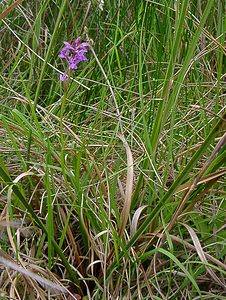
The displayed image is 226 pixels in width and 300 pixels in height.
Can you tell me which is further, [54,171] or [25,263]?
[54,171]

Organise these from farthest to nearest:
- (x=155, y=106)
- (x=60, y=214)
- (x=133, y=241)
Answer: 1. (x=155, y=106)
2. (x=60, y=214)
3. (x=133, y=241)

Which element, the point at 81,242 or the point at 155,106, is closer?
the point at 81,242

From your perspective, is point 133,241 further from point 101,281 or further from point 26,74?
point 26,74

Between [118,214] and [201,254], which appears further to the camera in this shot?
[118,214]

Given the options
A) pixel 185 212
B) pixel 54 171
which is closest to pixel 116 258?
pixel 185 212

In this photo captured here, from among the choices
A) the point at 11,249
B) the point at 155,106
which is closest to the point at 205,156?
the point at 155,106

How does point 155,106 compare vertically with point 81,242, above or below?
above

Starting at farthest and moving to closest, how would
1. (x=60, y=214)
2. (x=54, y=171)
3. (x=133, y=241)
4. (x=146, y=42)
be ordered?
(x=146, y=42), (x=54, y=171), (x=60, y=214), (x=133, y=241)

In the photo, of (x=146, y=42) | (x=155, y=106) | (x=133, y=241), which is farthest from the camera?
(x=146, y=42)

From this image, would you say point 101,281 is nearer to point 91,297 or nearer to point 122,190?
point 91,297
